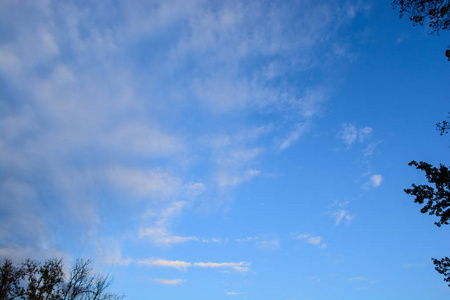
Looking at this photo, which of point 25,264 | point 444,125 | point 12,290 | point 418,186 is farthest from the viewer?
point 25,264

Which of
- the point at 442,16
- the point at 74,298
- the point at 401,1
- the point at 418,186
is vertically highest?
the point at 401,1

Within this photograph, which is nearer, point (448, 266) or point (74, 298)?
point (448, 266)

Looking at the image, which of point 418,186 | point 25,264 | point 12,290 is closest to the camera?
point 418,186

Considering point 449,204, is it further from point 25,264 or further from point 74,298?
point 25,264

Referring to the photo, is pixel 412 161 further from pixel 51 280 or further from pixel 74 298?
pixel 51 280

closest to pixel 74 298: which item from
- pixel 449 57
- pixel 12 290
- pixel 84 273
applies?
pixel 84 273

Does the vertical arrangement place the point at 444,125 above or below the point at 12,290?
above

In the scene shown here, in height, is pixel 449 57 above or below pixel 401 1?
below

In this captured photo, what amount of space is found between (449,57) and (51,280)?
125 feet

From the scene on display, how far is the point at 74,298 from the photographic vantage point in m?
26.2

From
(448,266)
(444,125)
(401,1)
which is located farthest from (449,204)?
(401,1)

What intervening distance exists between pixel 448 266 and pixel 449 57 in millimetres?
13732

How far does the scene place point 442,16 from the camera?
28.9ft

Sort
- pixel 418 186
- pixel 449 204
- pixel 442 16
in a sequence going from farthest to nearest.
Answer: pixel 418 186
pixel 449 204
pixel 442 16
